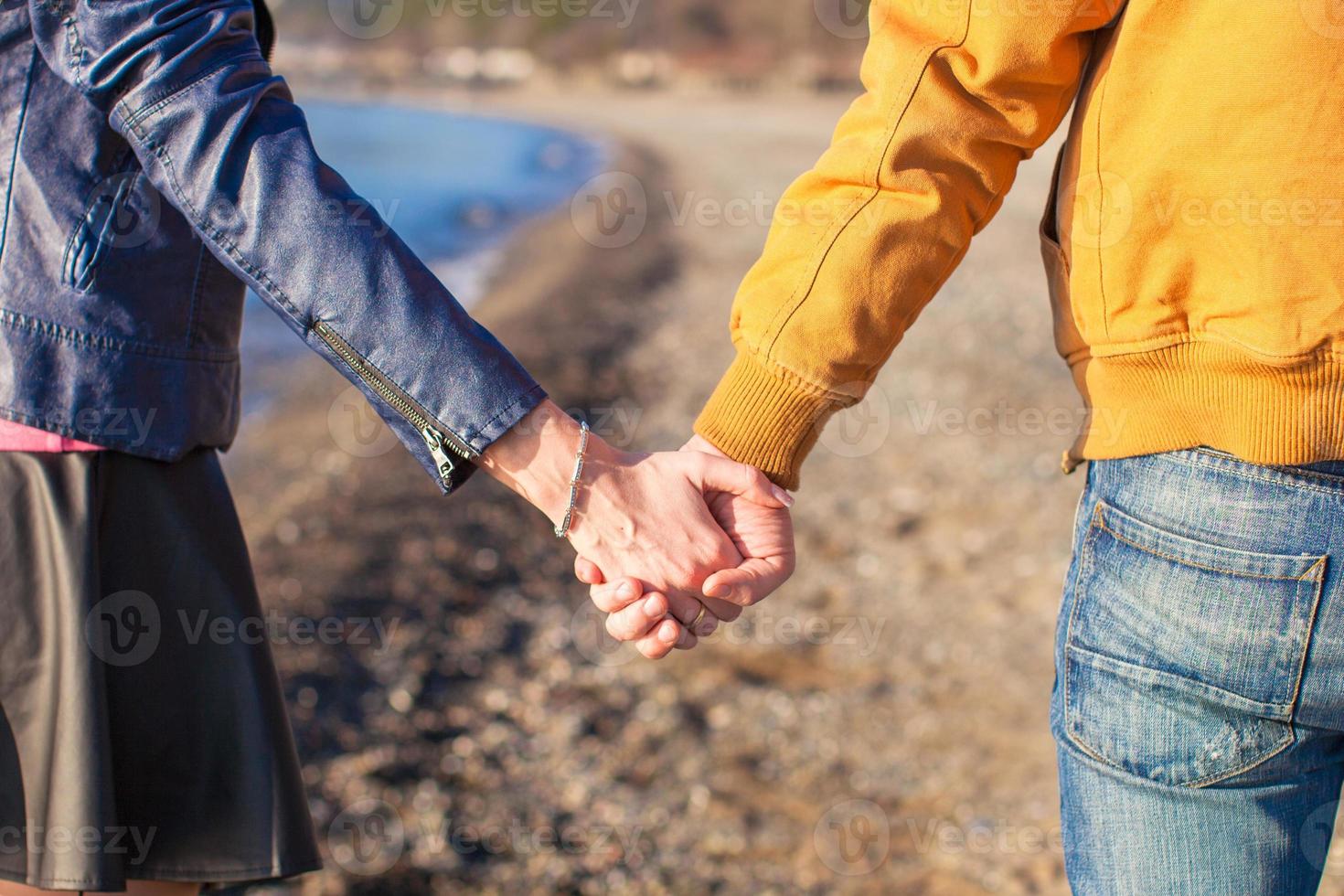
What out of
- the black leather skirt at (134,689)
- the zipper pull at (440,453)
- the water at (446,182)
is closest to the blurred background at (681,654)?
the zipper pull at (440,453)

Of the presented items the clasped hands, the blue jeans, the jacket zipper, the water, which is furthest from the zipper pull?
the water

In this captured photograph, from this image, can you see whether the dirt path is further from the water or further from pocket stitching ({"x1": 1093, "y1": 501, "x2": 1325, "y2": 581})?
pocket stitching ({"x1": 1093, "y1": 501, "x2": 1325, "y2": 581})

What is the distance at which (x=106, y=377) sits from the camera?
1710mm

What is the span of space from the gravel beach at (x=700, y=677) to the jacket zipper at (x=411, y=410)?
2.15m

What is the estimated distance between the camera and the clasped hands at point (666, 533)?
2006mm

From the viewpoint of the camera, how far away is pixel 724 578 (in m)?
2.03

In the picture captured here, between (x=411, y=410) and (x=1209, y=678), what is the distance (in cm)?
116

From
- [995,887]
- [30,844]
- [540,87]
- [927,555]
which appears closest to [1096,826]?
[30,844]

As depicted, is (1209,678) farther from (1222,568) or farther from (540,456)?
(540,456)

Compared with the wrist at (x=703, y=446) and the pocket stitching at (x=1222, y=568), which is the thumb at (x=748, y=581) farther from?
the pocket stitching at (x=1222, y=568)

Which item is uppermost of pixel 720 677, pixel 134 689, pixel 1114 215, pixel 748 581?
pixel 1114 215

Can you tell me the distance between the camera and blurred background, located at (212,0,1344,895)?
12.4 feet

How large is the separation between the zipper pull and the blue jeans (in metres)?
0.94

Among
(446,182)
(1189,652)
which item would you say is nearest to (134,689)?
(1189,652)
